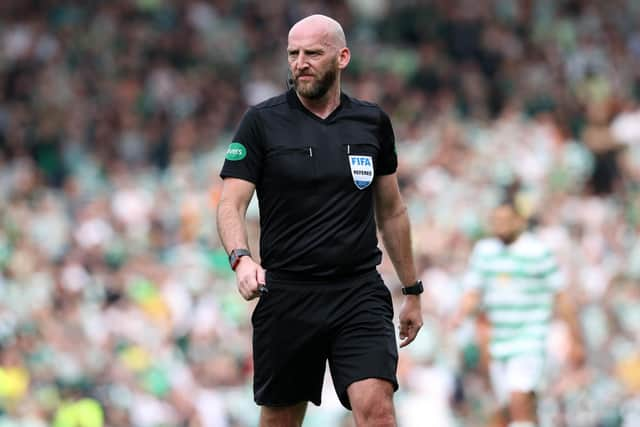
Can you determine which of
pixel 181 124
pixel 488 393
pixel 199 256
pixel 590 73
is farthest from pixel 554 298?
pixel 590 73

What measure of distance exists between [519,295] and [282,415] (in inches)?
154

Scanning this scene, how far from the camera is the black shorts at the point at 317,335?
814 centimetres

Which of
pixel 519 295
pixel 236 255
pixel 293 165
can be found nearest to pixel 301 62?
pixel 293 165

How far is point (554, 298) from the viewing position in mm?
12125

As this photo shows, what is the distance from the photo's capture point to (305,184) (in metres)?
8.12

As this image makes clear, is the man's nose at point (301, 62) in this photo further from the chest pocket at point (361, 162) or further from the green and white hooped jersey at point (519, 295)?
the green and white hooped jersey at point (519, 295)

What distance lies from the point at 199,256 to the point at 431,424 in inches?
149

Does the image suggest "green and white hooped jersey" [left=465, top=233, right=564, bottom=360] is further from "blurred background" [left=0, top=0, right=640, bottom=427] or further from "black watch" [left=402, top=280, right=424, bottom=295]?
"black watch" [left=402, top=280, right=424, bottom=295]

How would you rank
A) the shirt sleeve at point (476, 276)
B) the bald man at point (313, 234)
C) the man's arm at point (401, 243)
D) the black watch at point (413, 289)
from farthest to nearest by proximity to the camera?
the shirt sleeve at point (476, 276), the black watch at point (413, 289), the man's arm at point (401, 243), the bald man at point (313, 234)

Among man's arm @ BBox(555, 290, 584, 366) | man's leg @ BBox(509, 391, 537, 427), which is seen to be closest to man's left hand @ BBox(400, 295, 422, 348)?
man's leg @ BBox(509, 391, 537, 427)

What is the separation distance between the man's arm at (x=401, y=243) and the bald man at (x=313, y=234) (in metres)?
0.29

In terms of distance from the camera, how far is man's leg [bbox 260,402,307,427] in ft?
27.5

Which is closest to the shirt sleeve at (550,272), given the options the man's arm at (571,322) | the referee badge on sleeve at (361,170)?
the man's arm at (571,322)

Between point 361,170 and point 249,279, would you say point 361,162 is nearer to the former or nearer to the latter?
point 361,170
